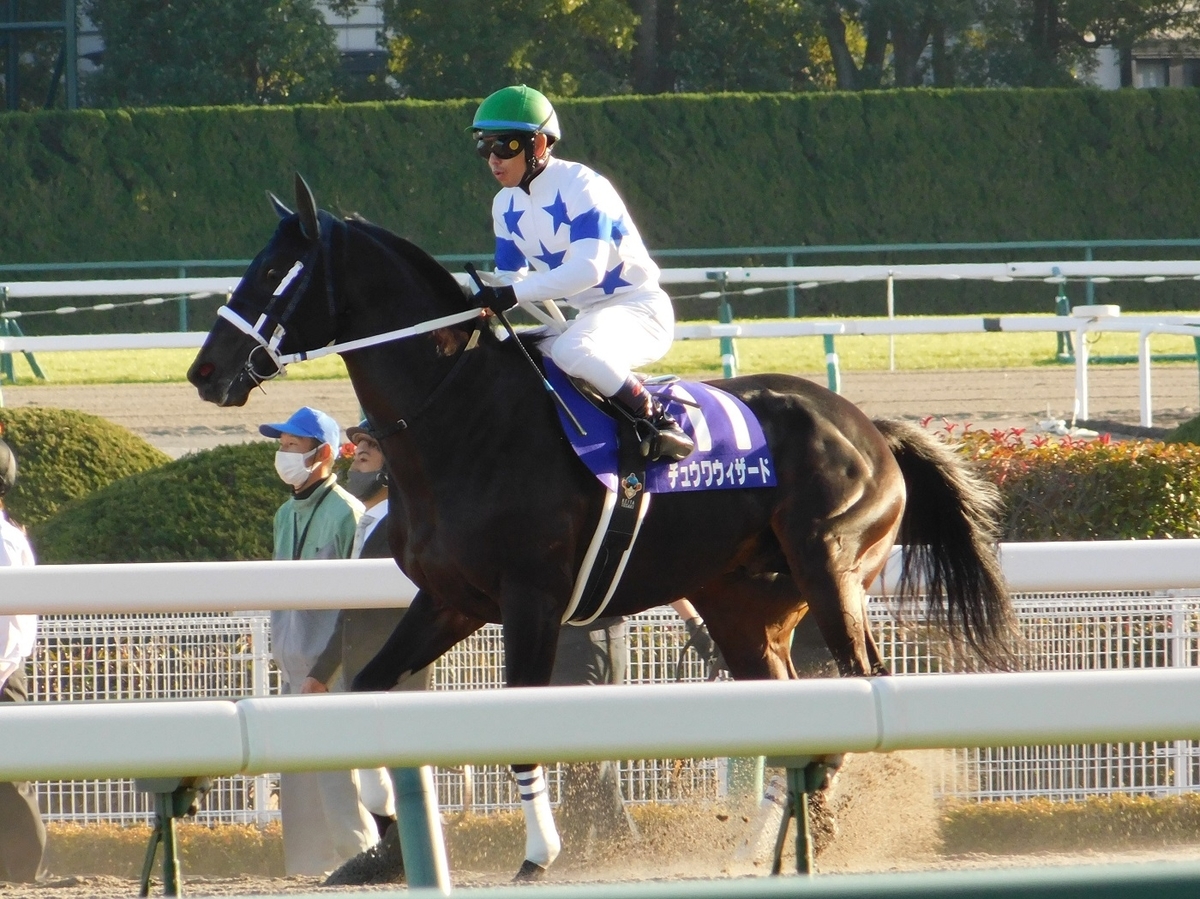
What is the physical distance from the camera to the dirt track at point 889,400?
1030cm

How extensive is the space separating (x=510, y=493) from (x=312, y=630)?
3.76ft

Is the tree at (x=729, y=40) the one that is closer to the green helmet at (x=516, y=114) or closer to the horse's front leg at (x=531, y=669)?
the green helmet at (x=516, y=114)

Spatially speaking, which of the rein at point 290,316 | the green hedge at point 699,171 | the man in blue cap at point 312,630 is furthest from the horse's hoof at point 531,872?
the green hedge at point 699,171

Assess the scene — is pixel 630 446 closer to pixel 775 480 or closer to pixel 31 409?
pixel 775 480

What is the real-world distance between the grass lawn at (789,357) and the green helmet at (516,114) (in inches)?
323

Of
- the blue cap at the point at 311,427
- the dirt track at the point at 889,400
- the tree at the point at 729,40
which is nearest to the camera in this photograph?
the blue cap at the point at 311,427

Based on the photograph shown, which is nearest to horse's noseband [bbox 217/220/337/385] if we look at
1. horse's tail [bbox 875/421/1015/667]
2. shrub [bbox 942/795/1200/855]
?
horse's tail [bbox 875/421/1015/667]

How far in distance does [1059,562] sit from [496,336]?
1.41m

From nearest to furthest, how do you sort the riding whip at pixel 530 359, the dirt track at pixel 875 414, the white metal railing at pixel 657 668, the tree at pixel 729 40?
the riding whip at pixel 530 359, the dirt track at pixel 875 414, the white metal railing at pixel 657 668, the tree at pixel 729 40

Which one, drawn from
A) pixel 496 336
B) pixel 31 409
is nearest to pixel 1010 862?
pixel 496 336

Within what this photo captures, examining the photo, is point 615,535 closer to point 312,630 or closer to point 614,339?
point 614,339

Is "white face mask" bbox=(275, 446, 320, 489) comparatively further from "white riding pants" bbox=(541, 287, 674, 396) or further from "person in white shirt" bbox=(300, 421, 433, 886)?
"white riding pants" bbox=(541, 287, 674, 396)

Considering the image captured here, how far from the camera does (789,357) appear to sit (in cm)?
1365

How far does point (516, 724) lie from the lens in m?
2.28
